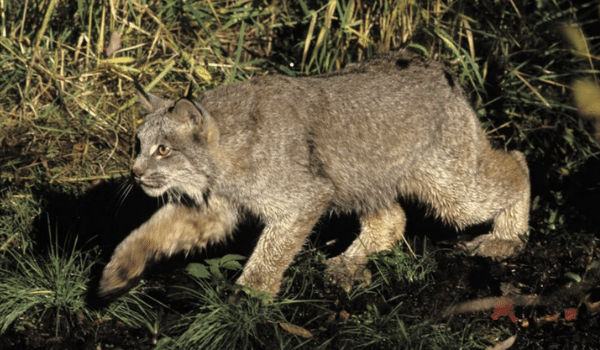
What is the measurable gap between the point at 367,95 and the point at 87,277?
1996 millimetres

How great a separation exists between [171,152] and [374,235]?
5.47 feet

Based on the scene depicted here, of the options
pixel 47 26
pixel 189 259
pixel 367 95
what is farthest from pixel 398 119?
pixel 47 26

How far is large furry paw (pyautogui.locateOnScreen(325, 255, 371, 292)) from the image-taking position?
484 centimetres

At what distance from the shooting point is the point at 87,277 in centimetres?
467

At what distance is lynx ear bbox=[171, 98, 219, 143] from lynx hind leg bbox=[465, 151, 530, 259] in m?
1.97

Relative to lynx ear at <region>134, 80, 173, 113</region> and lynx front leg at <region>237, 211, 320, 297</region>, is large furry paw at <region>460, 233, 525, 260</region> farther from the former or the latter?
lynx ear at <region>134, 80, 173, 113</region>

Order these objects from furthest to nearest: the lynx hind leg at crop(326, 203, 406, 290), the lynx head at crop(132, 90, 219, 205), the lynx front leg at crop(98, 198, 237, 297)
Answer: the lynx hind leg at crop(326, 203, 406, 290) < the lynx front leg at crop(98, 198, 237, 297) < the lynx head at crop(132, 90, 219, 205)

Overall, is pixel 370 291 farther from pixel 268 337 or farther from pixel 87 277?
pixel 87 277

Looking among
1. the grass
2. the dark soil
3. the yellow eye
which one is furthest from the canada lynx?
the grass

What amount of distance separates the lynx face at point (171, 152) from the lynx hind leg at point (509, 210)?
1990 mm

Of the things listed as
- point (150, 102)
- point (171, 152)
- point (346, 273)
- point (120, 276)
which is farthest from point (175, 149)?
point (346, 273)

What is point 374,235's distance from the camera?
5.57m

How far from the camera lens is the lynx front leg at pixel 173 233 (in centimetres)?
477

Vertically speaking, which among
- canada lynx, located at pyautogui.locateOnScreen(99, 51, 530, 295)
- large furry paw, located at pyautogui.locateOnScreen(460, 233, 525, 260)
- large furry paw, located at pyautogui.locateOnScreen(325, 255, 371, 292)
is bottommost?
large furry paw, located at pyautogui.locateOnScreen(460, 233, 525, 260)
